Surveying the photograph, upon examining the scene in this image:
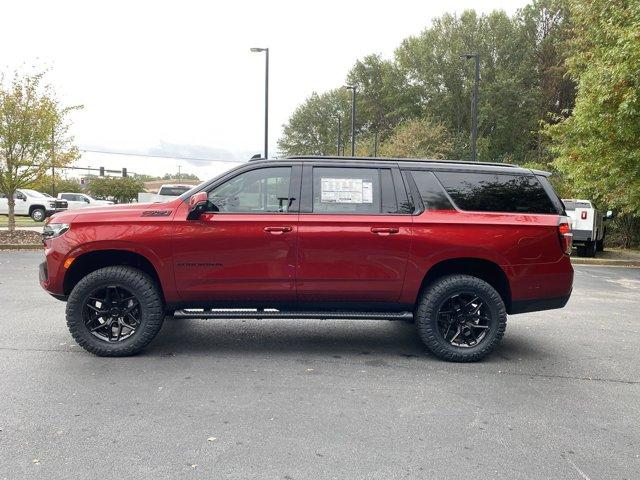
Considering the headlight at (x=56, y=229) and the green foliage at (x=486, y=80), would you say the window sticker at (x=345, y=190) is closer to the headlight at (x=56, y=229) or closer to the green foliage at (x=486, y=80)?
the headlight at (x=56, y=229)

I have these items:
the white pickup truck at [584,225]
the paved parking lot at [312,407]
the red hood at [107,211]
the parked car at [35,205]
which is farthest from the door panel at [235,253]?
the parked car at [35,205]

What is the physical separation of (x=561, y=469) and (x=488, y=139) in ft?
130

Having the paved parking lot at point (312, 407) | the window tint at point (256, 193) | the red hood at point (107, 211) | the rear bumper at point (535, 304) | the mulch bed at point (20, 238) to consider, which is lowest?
the paved parking lot at point (312, 407)

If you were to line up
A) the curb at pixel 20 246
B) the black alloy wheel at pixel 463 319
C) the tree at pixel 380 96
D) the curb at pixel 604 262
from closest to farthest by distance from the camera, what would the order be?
the black alloy wheel at pixel 463 319
the curb at pixel 20 246
the curb at pixel 604 262
the tree at pixel 380 96

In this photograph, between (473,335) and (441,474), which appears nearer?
(441,474)

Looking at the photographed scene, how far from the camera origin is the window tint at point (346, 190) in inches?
187

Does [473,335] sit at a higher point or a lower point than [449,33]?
lower

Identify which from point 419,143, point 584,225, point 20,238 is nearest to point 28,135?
point 20,238

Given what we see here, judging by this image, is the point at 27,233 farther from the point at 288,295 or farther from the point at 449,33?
the point at 449,33

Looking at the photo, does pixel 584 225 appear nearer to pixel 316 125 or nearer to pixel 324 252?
pixel 324 252

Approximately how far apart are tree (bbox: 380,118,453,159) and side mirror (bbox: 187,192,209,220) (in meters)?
31.2

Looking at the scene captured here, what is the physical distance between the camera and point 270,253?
4.62m

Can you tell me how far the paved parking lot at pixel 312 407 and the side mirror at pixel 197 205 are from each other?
133 centimetres

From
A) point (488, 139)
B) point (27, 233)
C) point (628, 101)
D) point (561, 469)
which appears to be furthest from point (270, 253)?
point (488, 139)
